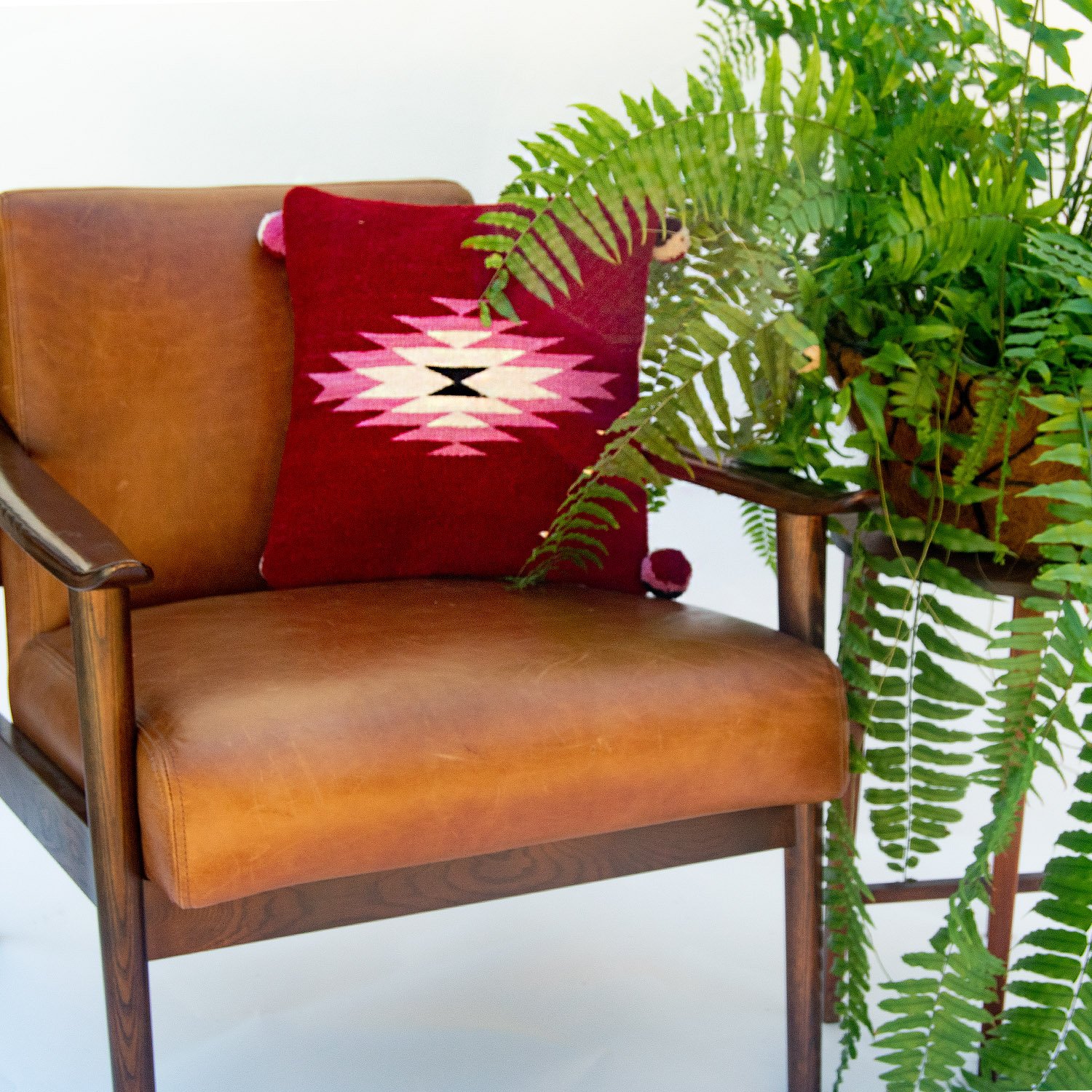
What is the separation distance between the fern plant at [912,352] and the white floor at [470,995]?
286 mm

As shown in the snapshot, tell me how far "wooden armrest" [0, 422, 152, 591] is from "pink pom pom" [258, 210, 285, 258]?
342 millimetres

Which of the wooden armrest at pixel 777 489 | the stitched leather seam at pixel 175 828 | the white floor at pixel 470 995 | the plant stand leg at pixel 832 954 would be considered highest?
the wooden armrest at pixel 777 489

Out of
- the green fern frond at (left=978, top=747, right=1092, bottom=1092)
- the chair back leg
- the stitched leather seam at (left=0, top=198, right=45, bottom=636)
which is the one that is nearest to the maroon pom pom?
the chair back leg

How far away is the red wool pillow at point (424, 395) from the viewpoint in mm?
1420

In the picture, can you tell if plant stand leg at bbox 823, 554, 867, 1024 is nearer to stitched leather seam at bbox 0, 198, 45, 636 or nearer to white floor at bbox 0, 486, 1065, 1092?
white floor at bbox 0, 486, 1065, 1092

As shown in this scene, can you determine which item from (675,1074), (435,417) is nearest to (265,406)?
A: (435,417)

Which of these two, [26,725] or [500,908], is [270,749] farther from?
[500,908]

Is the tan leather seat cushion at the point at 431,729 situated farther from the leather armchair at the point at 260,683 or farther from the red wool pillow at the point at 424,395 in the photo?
the red wool pillow at the point at 424,395

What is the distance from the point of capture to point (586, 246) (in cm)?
141

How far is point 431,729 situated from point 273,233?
0.64m

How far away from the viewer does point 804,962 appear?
131cm

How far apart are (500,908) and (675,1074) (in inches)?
15.4

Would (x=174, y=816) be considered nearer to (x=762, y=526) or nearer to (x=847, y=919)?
(x=847, y=919)

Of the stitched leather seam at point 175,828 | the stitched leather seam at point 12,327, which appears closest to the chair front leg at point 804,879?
the stitched leather seam at point 175,828
